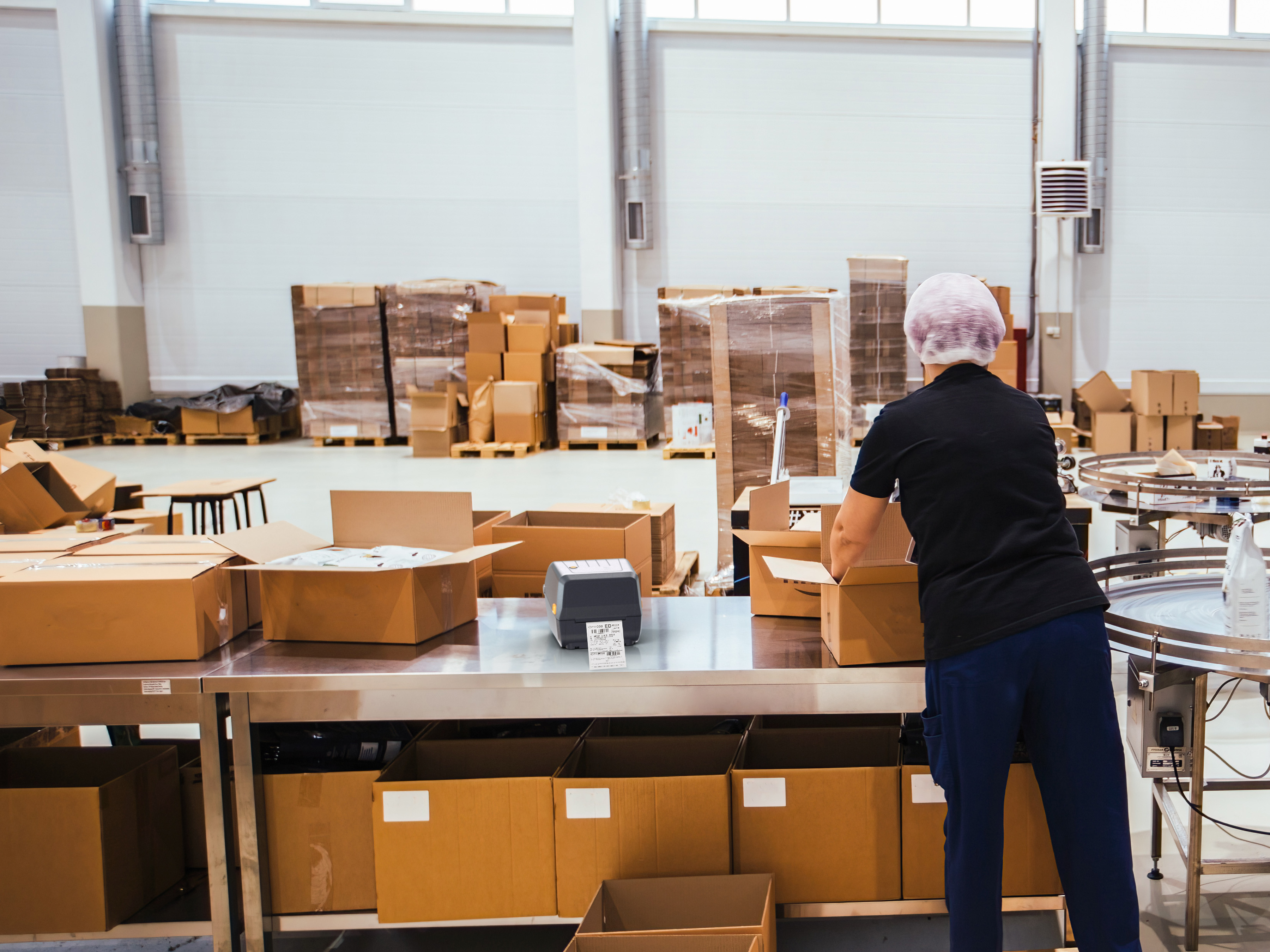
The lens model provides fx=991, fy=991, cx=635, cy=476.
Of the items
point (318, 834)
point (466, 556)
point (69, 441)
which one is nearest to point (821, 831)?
point (466, 556)

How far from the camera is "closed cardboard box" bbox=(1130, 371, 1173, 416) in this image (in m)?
9.86

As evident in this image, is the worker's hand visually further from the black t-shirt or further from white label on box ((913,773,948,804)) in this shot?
white label on box ((913,773,948,804))

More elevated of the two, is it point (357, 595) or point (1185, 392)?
point (1185, 392)

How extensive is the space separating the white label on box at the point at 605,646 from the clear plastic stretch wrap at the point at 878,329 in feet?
28.8

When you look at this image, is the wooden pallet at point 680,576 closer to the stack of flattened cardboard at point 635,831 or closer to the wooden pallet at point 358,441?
the stack of flattened cardboard at point 635,831

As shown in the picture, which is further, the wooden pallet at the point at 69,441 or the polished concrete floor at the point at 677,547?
the wooden pallet at the point at 69,441

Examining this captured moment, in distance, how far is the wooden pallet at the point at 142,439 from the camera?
480 inches

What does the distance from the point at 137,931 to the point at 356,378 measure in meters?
9.91

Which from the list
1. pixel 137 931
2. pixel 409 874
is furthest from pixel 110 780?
pixel 409 874

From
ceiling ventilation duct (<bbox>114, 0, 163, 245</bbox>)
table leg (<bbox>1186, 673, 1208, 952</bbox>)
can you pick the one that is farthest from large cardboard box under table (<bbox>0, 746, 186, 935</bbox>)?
ceiling ventilation duct (<bbox>114, 0, 163, 245</bbox>)

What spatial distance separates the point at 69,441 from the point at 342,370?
3432mm

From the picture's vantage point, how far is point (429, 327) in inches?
459

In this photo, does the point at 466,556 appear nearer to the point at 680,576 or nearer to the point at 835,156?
the point at 680,576

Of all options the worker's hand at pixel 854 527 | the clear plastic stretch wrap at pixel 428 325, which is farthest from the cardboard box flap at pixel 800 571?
the clear plastic stretch wrap at pixel 428 325
